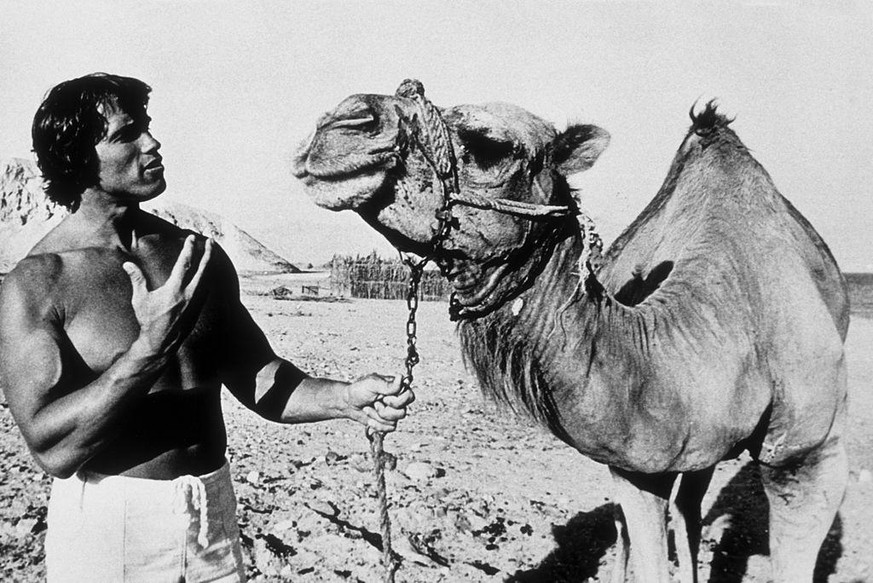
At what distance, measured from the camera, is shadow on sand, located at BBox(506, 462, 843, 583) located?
15.1ft

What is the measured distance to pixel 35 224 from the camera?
39.4 metres

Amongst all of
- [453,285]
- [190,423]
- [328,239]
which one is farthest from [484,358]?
[328,239]

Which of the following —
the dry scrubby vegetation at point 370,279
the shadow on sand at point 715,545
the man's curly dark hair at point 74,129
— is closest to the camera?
the man's curly dark hair at point 74,129

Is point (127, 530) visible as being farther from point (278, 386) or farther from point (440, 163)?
point (440, 163)

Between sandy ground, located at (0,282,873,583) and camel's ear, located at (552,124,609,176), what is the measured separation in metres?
0.78

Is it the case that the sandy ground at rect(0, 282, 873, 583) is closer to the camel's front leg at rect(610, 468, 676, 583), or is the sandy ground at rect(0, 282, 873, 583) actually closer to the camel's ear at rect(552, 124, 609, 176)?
the camel's front leg at rect(610, 468, 676, 583)

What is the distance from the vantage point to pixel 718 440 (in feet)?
8.68

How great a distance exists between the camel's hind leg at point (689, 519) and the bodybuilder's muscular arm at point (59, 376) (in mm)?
3131

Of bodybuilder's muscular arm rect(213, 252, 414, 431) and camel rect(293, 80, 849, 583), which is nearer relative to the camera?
camel rect(293, 80, 849, 583)

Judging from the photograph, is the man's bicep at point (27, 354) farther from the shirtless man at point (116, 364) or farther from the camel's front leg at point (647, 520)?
the camel's front leg at point (647, 520)

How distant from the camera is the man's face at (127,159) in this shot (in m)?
2.22

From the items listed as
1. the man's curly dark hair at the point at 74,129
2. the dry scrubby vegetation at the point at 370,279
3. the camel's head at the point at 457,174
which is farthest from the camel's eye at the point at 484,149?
the dry scrubby vegetation at the point at 370,279

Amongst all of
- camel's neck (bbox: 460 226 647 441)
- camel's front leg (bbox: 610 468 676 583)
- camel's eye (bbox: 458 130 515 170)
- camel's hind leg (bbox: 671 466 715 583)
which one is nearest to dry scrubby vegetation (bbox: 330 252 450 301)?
camel's hind leg (bbox: 671 466 715 583)

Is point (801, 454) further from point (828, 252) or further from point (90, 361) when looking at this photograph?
point (90, 361)
